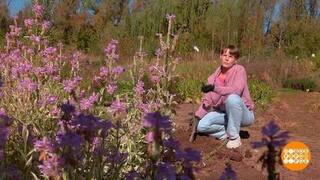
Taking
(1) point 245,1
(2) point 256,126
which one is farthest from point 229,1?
(2) point 256,126

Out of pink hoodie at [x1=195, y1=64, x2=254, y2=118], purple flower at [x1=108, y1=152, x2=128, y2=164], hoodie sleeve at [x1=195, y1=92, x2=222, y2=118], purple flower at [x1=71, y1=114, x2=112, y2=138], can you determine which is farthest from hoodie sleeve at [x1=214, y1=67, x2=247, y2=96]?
purple flower at [x1=71, y1=114, x2=112, y2=138]

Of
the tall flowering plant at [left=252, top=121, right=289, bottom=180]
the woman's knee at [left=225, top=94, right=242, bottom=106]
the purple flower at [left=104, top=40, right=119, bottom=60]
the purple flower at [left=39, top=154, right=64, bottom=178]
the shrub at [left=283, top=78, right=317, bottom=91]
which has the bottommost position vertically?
the shrub at [left=283, top=78, right=317, bottom=91]

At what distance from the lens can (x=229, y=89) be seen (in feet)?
19.1

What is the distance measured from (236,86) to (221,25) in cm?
1459

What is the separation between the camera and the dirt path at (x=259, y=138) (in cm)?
520

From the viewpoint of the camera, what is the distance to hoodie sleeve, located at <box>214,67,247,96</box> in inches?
230

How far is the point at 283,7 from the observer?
22.7 m

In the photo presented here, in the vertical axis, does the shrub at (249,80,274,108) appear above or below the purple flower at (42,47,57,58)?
below

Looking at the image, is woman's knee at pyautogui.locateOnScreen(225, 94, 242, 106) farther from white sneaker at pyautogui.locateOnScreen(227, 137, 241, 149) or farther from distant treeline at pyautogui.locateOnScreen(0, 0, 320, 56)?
distant treeline at pyautogui.locateOnScreen(0, 0, 320, 56)

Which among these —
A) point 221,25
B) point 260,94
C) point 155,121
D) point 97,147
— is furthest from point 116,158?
point 221,25

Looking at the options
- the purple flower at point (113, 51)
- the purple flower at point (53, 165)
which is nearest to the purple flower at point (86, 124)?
the purple flower at point (53, 165)

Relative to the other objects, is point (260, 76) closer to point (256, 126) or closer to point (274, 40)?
point (256, 126)

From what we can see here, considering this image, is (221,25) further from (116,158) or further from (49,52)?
(116,158)

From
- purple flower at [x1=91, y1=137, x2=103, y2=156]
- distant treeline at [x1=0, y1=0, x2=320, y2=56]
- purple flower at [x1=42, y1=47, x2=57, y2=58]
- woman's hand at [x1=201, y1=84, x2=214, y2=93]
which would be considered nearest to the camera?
purple flower at [x1=91, y1=137, x2=103, y2=156]
